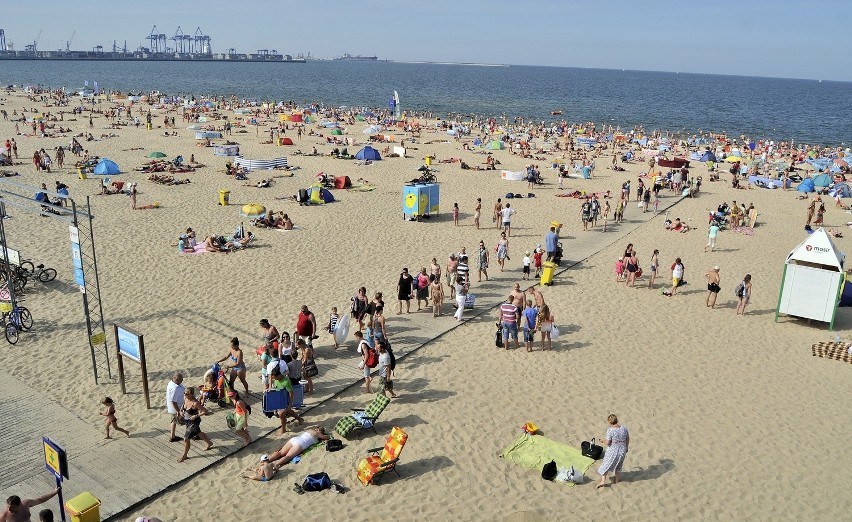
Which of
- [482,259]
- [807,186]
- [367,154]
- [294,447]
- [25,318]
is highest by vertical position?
[367,154]

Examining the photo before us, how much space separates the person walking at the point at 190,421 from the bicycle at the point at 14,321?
535 centimetres

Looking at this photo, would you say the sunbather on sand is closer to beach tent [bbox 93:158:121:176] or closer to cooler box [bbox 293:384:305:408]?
cooler box [bbox 293:384:305:408]

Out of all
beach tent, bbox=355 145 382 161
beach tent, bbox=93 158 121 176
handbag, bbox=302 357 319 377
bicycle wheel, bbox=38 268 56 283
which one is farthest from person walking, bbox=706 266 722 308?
beach tent, bbox=93 158 121 176

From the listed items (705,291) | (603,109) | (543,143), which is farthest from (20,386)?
(603,109)

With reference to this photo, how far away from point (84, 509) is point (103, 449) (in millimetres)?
2120

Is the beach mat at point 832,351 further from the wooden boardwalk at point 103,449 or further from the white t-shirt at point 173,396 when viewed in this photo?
the white t-shirt at point 173,396

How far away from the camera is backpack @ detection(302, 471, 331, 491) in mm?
8047

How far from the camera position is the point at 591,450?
8930 mm

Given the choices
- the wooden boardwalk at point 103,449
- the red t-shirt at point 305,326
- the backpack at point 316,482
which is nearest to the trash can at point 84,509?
the wooden boardwalk at point 103,449

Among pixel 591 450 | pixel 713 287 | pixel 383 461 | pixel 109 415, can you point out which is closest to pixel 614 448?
pixel 591 450

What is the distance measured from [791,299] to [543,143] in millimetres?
33608

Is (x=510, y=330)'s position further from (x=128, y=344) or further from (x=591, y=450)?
(x=128, y=344)

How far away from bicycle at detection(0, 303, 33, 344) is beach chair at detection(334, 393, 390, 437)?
23.1ft

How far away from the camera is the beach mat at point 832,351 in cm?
1266
